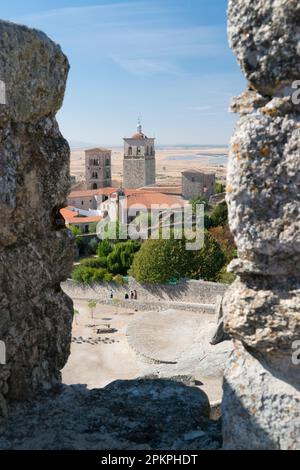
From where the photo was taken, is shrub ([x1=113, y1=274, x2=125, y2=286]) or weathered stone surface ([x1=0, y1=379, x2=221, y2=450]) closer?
weathered stone surface ([x1=0, y1=379, x2=221, y2=450])

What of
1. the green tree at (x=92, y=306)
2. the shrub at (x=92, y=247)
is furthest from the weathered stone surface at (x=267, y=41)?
the shrub at (x=92, y=247)

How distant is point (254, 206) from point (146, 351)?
19014 millimetres

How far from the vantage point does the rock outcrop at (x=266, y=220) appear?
15.5 ft

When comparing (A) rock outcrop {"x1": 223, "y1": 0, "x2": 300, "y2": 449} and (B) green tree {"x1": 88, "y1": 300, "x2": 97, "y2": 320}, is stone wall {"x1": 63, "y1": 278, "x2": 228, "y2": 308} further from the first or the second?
(A) rock outcrop {"x1": 223, "y1": 0, "x2": 300, "y2": 449}

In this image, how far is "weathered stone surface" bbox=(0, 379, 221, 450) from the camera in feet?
20.9

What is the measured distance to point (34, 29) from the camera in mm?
7039

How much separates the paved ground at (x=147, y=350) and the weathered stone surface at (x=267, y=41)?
1234 cm

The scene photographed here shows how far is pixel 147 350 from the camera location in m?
23.3

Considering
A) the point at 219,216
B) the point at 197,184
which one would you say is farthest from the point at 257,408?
the point at 197,184

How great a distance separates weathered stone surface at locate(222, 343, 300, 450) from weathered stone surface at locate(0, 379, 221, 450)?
3.16ft

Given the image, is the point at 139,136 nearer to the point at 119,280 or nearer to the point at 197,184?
the point at 197,184

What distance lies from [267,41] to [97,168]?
77.5 metres

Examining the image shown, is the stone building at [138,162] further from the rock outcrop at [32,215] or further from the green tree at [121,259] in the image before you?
the rock outcrop at [32,215]

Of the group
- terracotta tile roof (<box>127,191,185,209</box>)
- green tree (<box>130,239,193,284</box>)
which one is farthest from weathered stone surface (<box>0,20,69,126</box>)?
terracotta tile roof (<box>127,191,185,209</box>)
